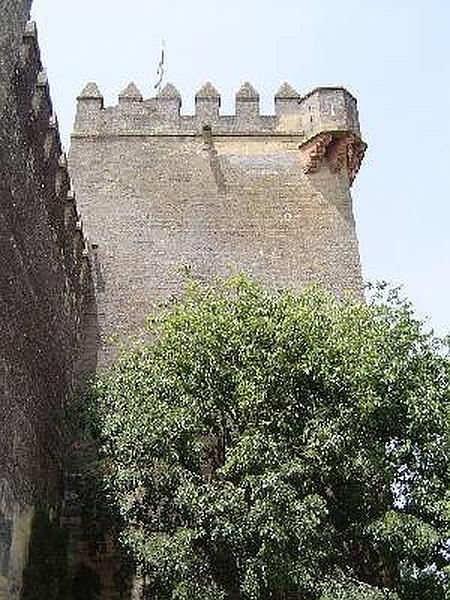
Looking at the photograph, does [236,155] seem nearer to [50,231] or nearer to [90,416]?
[50,231]

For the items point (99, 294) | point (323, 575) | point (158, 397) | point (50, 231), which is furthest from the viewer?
Result: point (99, 294)

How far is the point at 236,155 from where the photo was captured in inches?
767

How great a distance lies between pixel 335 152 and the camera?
19.1 metres

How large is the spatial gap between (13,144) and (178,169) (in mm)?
8447

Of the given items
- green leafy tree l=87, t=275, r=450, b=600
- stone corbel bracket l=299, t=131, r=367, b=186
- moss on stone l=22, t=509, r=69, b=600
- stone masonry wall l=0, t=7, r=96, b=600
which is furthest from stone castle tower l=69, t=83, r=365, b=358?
moss on stone l=22, t=509, r=69, b=600

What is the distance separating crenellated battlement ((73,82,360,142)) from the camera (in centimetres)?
1952

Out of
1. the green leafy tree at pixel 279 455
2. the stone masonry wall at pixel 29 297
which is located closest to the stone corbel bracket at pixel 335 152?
the stone masonry wall at pixel 29 297

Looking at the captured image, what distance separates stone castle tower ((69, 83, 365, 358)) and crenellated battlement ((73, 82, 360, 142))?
3 cm

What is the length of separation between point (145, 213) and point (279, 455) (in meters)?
8.84

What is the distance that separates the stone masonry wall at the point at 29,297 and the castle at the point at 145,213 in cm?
6

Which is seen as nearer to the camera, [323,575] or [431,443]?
[323,575]

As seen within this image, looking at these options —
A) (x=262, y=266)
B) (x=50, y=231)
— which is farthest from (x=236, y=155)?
(x=50, y=231)

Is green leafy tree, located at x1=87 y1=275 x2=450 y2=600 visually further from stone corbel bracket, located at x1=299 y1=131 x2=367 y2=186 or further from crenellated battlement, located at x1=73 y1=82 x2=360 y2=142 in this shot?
crenellated battlement, located at x1=73 y1=82 x2=360 y2=142

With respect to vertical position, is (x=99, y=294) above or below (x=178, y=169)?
below
